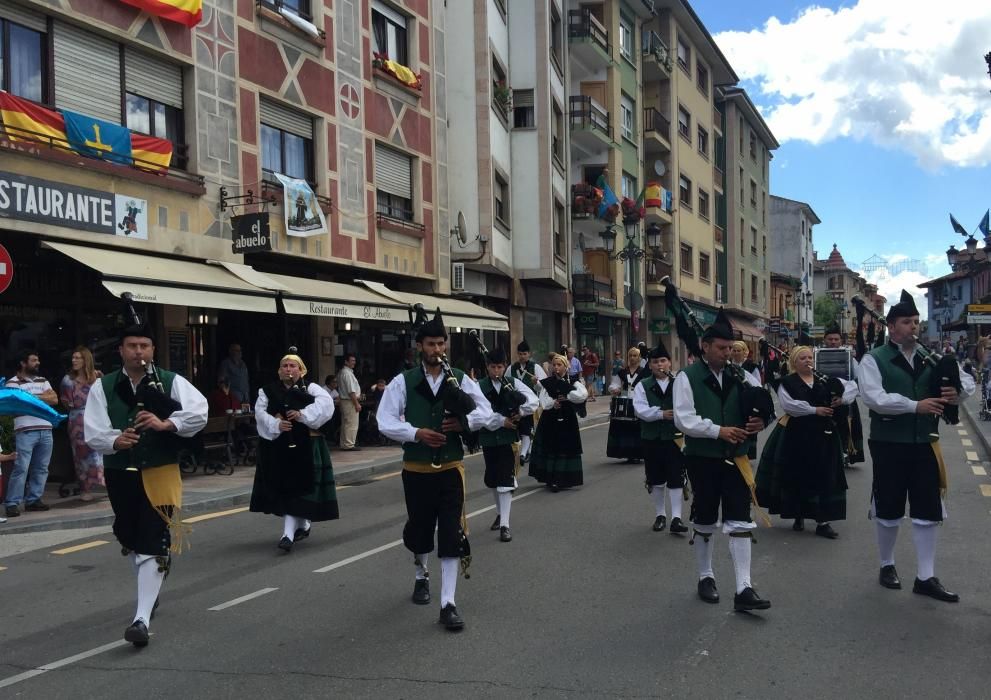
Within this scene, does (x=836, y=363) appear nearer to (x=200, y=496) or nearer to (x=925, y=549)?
(x=925, y=549)

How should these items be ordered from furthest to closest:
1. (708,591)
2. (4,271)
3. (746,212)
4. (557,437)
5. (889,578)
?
(746,212)
(557,437)
(4,271)
(889,578)
(708,591)

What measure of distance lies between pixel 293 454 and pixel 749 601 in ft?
14.3

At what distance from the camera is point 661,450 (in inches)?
342

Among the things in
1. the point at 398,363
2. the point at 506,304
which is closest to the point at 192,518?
the point at 398,363

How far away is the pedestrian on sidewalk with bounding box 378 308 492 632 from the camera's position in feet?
18.4

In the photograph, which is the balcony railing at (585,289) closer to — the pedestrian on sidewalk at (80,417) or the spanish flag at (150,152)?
the spanish flag at (150,152)

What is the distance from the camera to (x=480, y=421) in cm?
574

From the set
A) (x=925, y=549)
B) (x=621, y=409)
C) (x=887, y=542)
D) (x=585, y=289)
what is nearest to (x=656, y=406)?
(x=887, y=542)

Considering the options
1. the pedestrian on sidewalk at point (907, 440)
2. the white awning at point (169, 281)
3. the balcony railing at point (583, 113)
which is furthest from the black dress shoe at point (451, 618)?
the balcony railing at point (583, 113)

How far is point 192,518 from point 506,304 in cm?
1711

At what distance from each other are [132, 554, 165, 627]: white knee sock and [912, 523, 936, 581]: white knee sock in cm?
501

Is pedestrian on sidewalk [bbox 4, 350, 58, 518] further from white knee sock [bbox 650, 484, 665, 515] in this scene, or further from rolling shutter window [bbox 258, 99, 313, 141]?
rolling shutter window [bbox 258, 99, 313, 141]

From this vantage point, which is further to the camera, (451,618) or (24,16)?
(24,16)

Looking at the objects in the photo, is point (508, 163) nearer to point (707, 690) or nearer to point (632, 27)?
point (632, 27)
